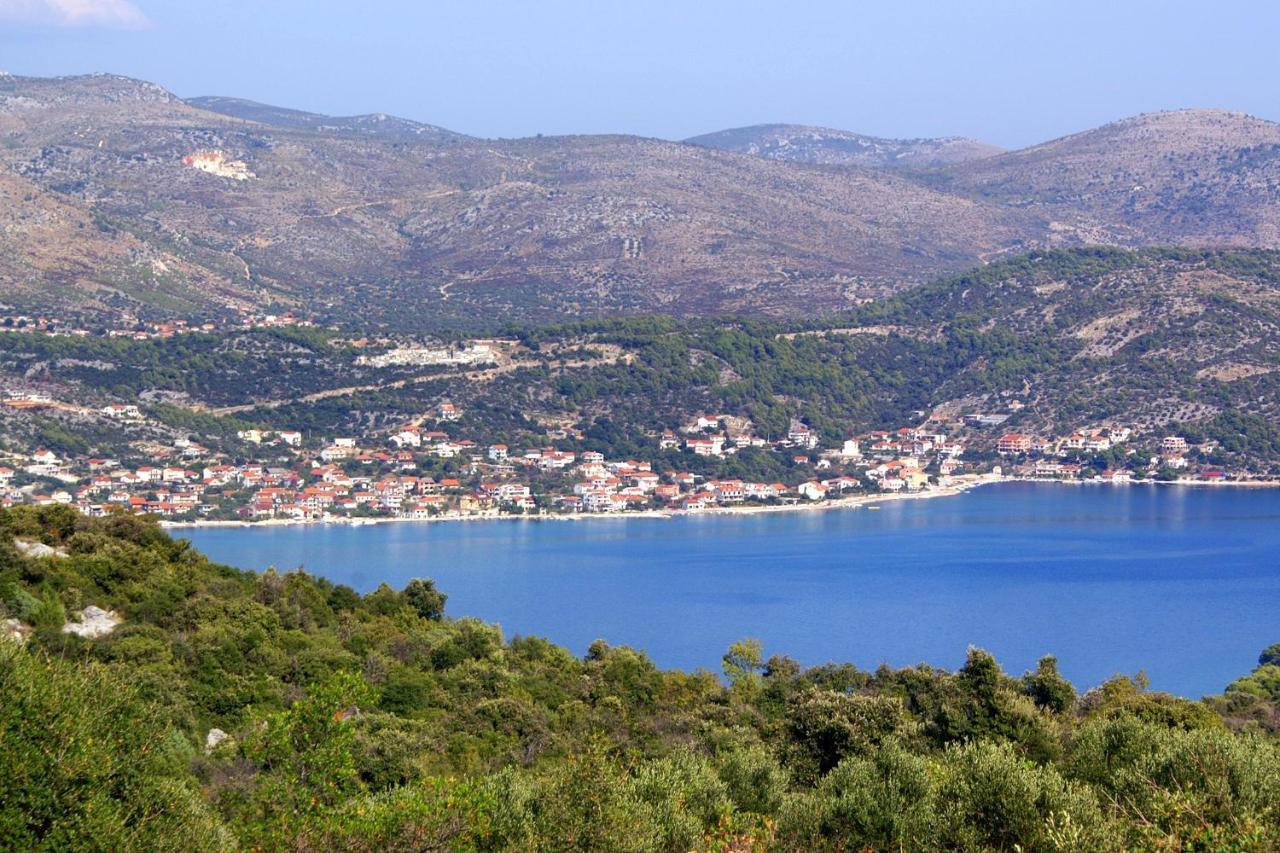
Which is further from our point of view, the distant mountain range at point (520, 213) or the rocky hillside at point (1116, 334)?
the distant mountain range at point (520, 213)

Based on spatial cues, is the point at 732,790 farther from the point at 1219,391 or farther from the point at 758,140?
the point at 758,140

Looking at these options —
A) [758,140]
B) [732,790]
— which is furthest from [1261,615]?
[758,140]

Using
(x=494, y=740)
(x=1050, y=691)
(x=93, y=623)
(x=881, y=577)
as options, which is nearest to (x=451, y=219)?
(x=881, y=577)

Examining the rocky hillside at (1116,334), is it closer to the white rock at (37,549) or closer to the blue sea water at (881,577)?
the blue sea water at (881,577)

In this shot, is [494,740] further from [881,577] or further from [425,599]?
[881,577]

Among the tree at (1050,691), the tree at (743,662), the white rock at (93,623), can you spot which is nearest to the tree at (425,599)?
the tree at (743,662)

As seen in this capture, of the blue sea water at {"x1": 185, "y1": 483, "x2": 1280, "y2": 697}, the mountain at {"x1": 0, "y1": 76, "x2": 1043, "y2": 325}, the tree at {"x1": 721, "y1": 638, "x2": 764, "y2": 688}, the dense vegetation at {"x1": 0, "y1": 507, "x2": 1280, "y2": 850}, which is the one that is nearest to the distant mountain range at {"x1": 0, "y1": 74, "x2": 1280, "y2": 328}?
the mountain at {"x1": 0, "y1": 76, "x2": 1043, "y2": 325}
